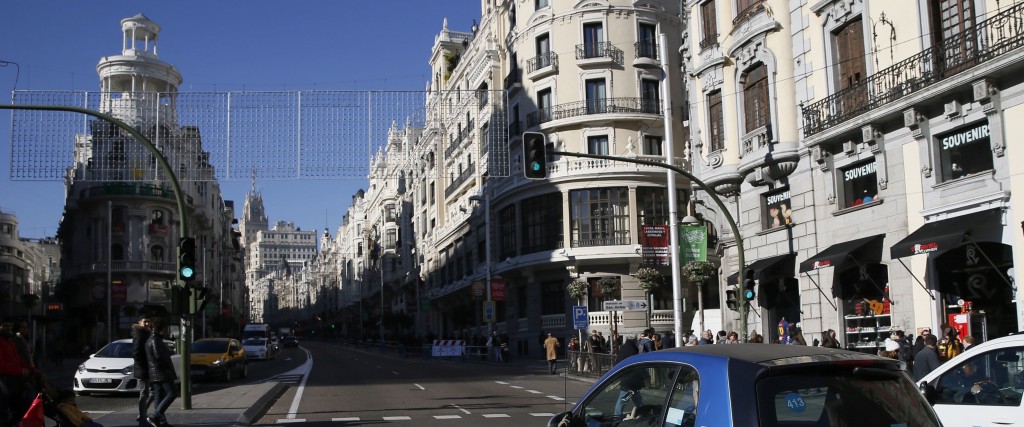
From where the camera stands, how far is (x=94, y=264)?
241 ft

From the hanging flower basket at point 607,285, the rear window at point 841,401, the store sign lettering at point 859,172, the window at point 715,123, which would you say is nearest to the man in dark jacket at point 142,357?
the rear window at point 841,401

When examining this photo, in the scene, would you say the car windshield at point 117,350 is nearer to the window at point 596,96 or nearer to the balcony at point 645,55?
the window at point 596,96

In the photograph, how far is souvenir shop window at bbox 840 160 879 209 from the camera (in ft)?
75.9

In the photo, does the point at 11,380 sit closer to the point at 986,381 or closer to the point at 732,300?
the point at 986,381

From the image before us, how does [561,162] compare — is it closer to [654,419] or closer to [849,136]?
[849,136]

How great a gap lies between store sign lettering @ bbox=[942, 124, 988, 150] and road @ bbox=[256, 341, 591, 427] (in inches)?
384

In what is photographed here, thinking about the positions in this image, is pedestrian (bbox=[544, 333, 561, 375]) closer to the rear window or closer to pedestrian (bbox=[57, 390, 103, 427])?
pedestrian (bbox=[57, 390, 103, 427])

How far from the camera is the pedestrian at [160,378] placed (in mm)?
13422

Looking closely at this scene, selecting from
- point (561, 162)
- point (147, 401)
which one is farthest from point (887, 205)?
point (561, 162)

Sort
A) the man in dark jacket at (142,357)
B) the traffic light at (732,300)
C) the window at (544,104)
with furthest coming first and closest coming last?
the window at (544,104) < the traffic light at (732,300) < the man in dark jacket at (142,357)

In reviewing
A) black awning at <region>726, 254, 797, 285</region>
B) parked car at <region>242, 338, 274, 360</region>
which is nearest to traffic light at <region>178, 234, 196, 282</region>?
black awning at <region>726, 254, 797, 285</region>

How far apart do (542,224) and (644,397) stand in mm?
39580

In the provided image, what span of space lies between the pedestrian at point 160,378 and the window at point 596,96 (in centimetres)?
3331

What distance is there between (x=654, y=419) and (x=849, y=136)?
19277 millimetres
